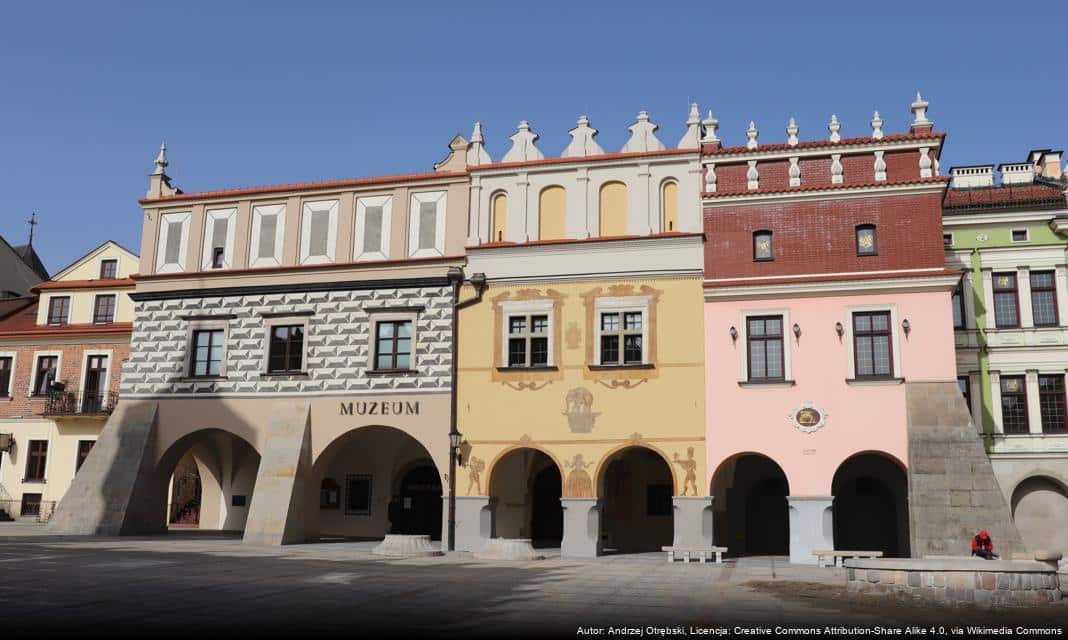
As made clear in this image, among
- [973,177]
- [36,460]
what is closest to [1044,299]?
[973,177]

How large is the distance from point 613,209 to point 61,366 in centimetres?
2260

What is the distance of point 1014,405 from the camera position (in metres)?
27.1

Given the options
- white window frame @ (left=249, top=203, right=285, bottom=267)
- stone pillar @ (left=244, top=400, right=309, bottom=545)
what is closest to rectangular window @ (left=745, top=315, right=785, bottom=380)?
stone pillar @ (left=244, top=400, right=309, bottom=545)

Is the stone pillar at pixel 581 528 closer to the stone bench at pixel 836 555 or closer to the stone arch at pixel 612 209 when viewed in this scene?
the stone bench at pixel 836 555

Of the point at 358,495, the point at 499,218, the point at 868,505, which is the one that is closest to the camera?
the point at 868,505

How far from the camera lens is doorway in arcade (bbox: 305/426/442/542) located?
102 ft

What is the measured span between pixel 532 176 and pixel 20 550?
16341 millimetres

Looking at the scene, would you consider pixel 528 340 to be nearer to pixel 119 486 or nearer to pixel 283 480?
pixel 283 480

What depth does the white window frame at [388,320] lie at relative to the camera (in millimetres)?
27562

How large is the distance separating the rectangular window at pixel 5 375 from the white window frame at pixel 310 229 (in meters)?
15.3

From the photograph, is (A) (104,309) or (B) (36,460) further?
(A) (104,309)

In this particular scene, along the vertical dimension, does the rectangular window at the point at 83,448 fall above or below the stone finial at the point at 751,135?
below

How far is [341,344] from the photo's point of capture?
28.3 m

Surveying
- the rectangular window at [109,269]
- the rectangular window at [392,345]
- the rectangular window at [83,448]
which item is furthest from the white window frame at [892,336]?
the rectangular window at [109,269]
